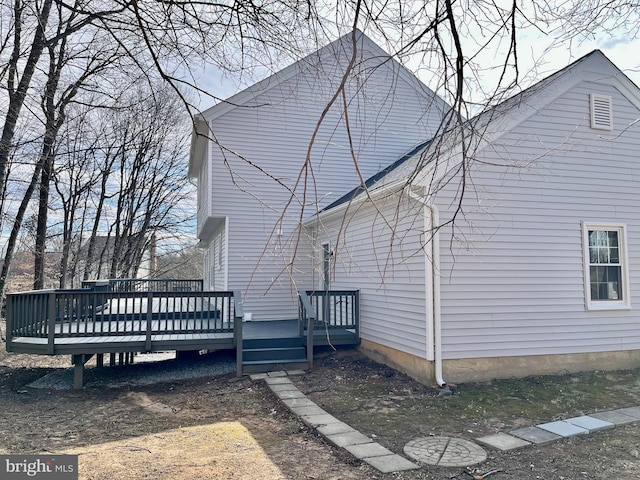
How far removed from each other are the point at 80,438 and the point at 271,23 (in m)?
4.89

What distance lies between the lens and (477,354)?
7.05 m

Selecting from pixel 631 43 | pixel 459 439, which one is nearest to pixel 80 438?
pixel 459 439

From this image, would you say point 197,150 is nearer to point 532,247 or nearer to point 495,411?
point 532,247

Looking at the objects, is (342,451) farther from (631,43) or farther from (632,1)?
(632,1)

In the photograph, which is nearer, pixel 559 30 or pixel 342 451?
pixel 559 30

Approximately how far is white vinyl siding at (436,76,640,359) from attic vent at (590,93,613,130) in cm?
11

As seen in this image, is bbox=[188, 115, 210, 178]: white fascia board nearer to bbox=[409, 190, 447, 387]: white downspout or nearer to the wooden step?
the wooden step

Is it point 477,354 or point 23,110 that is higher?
point 23,110

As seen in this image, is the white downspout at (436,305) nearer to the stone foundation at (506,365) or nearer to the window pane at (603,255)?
the stone foundation at (506,365)

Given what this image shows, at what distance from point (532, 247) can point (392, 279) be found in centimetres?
235

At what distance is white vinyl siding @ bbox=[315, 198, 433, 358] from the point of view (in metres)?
7.04

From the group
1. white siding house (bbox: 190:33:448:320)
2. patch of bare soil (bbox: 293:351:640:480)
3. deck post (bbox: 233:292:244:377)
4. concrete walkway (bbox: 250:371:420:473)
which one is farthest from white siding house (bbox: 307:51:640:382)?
white siding house (bbox: 190:33:448:320)

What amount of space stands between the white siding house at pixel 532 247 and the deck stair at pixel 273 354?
60.6 inches

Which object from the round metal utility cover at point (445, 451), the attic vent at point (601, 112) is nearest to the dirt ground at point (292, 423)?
the round metal utility cover at point (445, 451)
